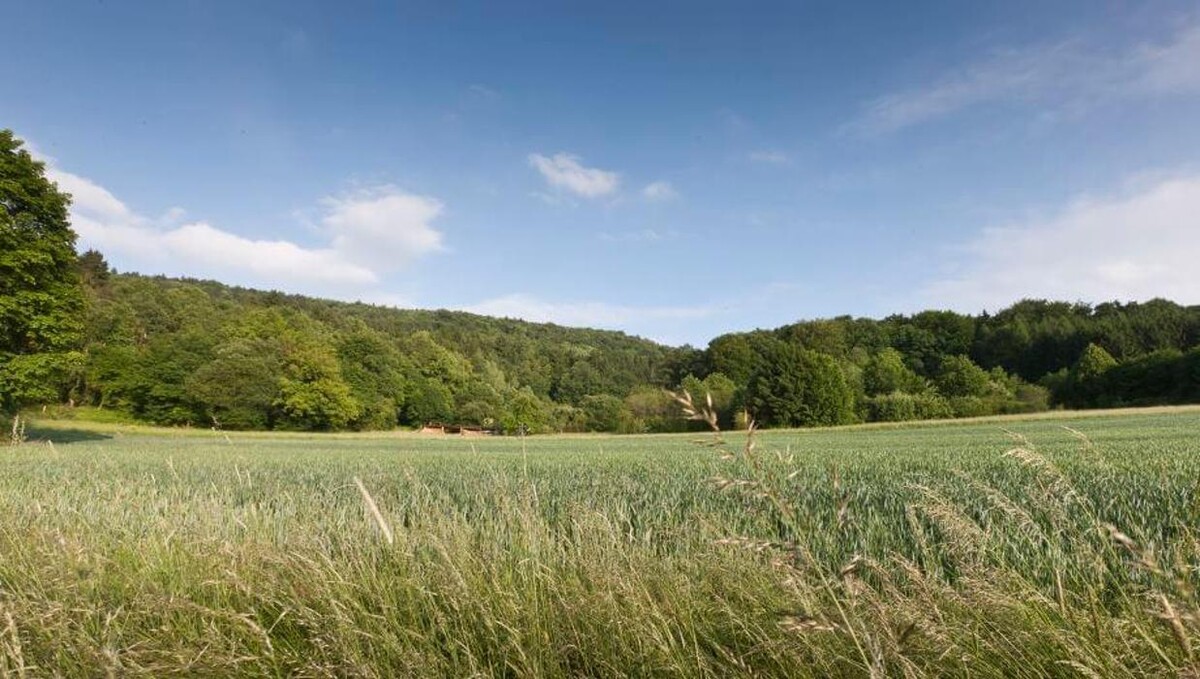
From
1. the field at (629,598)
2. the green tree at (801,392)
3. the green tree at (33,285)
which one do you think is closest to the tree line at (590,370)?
the green tree at (801,392)

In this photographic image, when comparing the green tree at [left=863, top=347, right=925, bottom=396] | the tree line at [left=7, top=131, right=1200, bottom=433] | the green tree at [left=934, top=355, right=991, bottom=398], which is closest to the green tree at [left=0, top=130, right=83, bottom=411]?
the tree line at [left=7, top=131, right=1200, bottom=433]

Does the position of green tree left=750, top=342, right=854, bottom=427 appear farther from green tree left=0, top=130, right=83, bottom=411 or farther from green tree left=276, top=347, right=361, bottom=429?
green tree left=0, top=130, right=83, bottom=411

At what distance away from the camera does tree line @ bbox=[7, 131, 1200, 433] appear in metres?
62.2

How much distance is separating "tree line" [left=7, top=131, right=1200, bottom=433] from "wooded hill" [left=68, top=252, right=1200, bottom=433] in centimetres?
21

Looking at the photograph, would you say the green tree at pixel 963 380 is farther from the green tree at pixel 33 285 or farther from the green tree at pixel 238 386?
the green tree at pixel 33 285

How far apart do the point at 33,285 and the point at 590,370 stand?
87976 millimetres

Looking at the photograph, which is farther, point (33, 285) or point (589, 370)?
point (589, 370)

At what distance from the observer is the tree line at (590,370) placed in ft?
204

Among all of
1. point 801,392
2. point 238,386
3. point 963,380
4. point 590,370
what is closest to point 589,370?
point 590,370

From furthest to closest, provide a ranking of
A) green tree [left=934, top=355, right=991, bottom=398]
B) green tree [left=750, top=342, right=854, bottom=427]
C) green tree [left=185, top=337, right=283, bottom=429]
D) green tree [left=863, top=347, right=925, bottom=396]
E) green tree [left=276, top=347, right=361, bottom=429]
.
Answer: green tree [left=863, top=347, right=925, bottom=396], green tree [left=934, top=355, right=991, bottom=398], green tree [left=276, top=347, right=361, bottom=429], green tree [left=185, top=337, right=283, bottom=429], green tree [left=750, top=342, right=854, bottom=427]

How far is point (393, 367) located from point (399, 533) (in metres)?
85.0

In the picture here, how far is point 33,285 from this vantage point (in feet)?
83.3

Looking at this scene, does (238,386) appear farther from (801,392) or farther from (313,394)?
(801,392)

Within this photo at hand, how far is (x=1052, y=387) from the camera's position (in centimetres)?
7144
